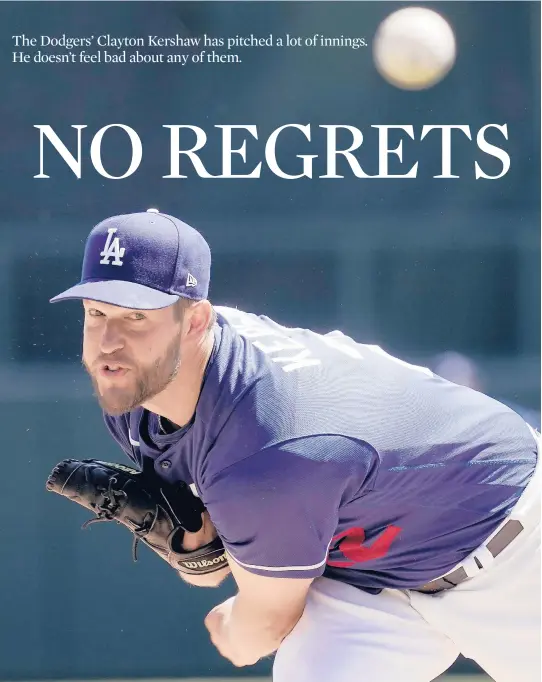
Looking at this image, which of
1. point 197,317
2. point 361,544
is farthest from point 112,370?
point 361,544

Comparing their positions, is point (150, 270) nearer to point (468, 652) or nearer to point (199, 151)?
point (468, 652)

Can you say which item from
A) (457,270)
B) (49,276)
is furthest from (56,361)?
(457,270)

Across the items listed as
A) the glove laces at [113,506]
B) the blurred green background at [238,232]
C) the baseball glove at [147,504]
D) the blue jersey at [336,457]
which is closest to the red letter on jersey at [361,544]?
the blue jersey at [336,457]

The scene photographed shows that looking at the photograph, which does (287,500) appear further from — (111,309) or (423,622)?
(423,622)

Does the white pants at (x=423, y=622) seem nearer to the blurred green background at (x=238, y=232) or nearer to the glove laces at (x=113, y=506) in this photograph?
the glove laces at (x=113, y=506)

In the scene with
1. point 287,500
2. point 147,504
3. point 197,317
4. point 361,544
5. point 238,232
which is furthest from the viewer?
point 238,232

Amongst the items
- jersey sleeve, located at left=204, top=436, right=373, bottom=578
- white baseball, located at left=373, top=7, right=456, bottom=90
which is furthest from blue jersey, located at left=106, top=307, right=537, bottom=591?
white baseball, located at left=373, top=7, right=456, bottom=90

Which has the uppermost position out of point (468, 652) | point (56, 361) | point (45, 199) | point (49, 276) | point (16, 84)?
point (16, 84)
